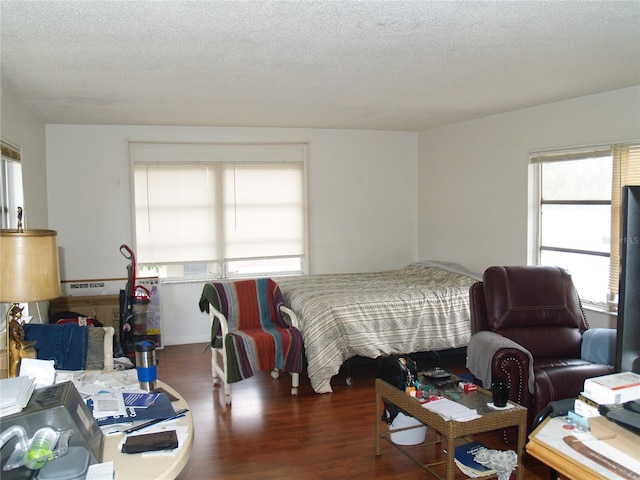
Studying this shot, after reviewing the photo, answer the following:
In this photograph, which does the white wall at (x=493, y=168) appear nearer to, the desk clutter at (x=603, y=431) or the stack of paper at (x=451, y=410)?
the stack of paper at (x=451, y=410)

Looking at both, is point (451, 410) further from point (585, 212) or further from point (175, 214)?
point (175, 214)

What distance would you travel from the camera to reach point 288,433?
3.74m

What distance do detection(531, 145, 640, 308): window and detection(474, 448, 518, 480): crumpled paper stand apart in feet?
6.67

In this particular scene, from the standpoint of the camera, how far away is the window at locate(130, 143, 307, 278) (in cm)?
616

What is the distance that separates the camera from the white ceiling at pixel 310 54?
96.7 inches

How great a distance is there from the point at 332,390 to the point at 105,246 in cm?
319

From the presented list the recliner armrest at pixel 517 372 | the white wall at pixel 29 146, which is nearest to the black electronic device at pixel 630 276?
the recliner armrest at pixel 517 372

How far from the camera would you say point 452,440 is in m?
2.71

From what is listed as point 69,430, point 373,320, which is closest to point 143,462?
point 69,430

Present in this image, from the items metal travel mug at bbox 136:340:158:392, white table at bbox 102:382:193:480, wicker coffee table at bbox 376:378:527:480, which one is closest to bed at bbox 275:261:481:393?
wicker coffee table at bbox 376:378:527:480

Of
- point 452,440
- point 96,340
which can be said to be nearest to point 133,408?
point 96,340

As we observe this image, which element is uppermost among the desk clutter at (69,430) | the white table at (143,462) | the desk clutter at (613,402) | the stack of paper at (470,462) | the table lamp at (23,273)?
the table lamp at (23,273)

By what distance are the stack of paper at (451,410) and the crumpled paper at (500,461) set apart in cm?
31

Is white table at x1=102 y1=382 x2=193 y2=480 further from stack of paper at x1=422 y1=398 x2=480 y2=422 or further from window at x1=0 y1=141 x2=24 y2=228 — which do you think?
window at x1=0 y1=141 x2=24 y2=228
